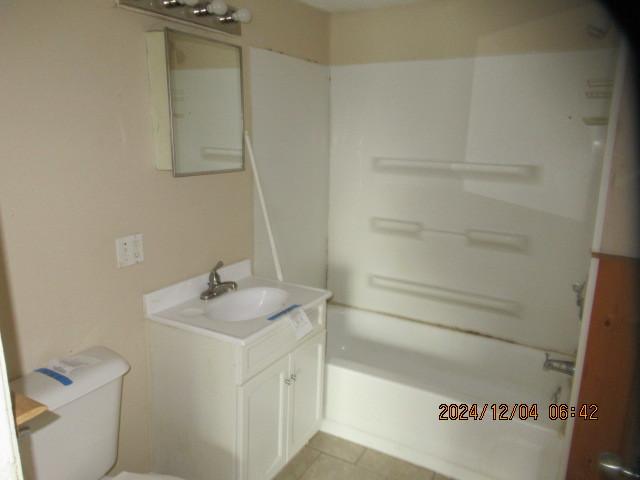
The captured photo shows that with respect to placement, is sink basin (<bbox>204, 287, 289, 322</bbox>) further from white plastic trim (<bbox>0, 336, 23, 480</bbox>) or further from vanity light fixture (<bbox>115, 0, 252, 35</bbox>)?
white plastic trim (<bbox>0, 336, 23, 480</bbox>)

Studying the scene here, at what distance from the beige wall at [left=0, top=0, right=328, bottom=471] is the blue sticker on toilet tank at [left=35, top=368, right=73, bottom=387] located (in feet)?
0.14

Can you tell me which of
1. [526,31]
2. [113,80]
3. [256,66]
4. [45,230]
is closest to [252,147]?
[256,66]

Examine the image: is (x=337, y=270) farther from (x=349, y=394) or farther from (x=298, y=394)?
(x=298, y=394)

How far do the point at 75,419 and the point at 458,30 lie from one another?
249cm

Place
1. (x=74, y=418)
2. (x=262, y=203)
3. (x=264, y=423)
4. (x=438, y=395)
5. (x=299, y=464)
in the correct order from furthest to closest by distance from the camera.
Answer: (x=262, y=203), (x=299, y=464), (x=438, y=395), (x=264, y=423), (x=74, y=418)

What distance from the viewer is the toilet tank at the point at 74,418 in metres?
1.28

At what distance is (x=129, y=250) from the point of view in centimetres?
168

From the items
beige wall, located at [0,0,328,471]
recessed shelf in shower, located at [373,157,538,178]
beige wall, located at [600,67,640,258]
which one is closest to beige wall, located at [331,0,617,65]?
recessed shelf in shower, located at [373,157,538,178]

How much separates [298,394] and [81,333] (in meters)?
0.95

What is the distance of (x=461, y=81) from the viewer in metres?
2.49

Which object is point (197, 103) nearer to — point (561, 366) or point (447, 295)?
point (447, 295)

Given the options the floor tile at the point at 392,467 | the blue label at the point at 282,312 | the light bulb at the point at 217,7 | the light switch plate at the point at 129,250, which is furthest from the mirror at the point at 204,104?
the floor tile at the point at 392,467

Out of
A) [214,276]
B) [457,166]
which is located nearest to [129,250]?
[214,276]

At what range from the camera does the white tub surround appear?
166 centimetres
